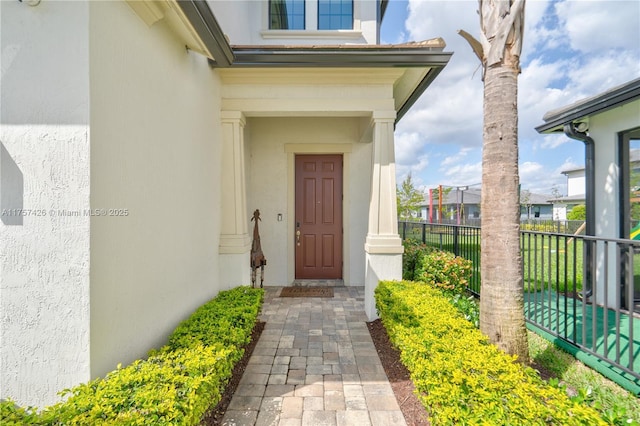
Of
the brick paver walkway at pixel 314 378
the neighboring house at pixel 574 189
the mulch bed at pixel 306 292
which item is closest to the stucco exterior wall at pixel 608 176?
the brick paver walkway at pixel 314 378

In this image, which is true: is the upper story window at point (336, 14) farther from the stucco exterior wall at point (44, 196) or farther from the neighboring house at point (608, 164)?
the stucco exterior wall at point (44, 196)

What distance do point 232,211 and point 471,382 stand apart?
3.33 metres

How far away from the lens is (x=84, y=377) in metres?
1.65

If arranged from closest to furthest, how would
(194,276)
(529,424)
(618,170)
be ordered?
(529,424) → (194,276) → (618,170)

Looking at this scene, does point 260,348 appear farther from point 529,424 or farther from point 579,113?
point 579,113

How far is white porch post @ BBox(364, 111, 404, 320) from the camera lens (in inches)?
151

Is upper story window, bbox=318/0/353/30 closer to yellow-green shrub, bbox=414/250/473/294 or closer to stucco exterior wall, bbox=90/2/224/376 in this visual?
stucco exterior wall, bbox=90/2/224/376

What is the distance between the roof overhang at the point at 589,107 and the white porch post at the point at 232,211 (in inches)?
198

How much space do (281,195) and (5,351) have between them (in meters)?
4.26

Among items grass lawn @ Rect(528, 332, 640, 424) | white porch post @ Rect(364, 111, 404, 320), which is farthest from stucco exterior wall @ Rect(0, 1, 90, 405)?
grass lawn @ Rect(528, 332, 640, 424)

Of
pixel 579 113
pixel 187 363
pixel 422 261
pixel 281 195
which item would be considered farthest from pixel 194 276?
pixel 579 113

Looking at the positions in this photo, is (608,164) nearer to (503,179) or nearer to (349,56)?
(503,179)

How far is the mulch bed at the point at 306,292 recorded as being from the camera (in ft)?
16.3

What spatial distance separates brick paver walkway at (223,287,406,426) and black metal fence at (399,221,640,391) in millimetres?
1943
